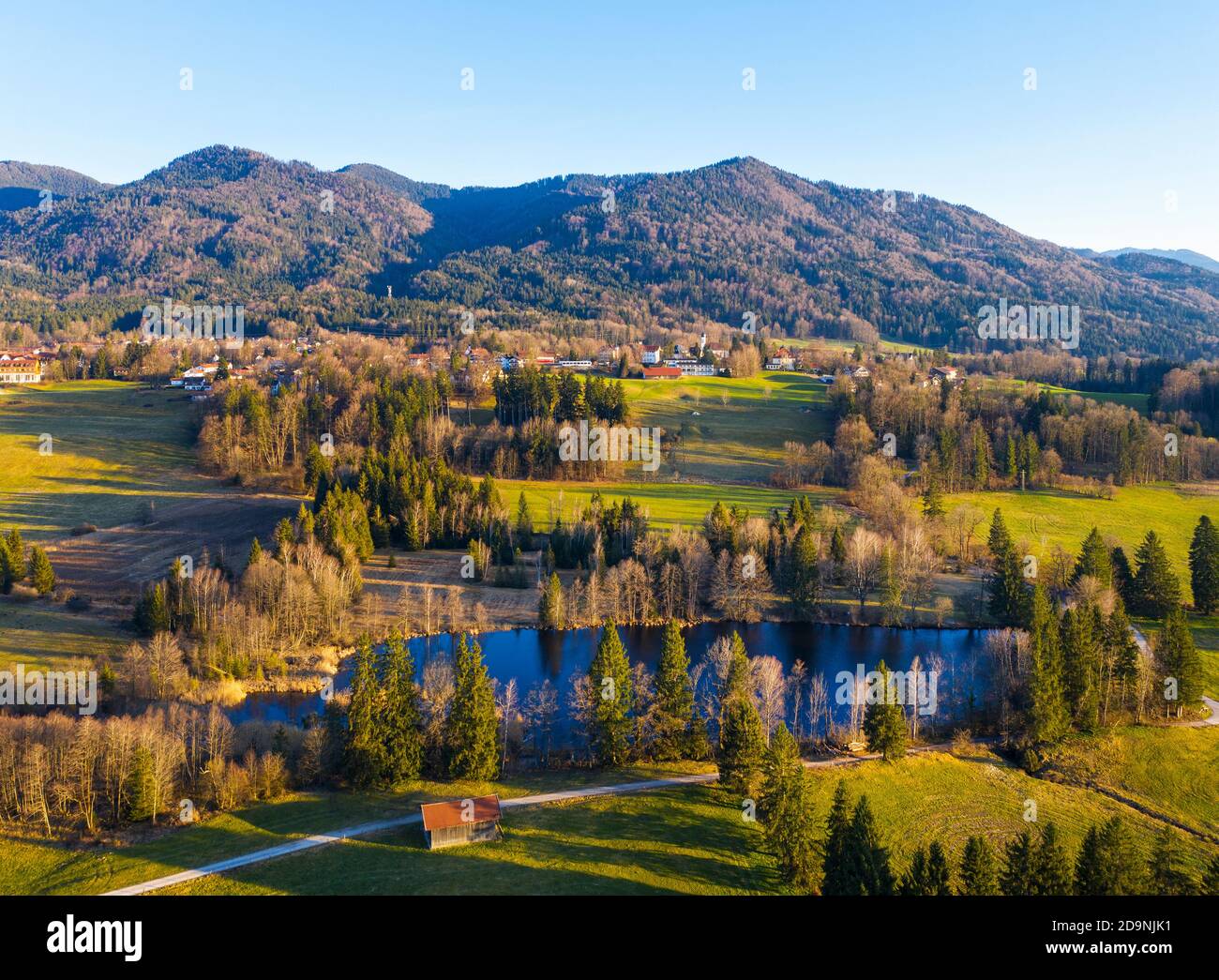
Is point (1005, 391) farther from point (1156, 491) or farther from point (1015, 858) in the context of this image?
point (1015, 858)

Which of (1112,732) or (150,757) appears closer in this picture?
(150,757)

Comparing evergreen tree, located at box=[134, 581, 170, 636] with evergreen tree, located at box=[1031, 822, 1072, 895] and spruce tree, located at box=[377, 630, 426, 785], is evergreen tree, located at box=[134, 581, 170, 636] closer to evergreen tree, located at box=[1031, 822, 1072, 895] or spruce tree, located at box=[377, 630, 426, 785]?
spruce tree, located at box=[377, 630, 426, 785]

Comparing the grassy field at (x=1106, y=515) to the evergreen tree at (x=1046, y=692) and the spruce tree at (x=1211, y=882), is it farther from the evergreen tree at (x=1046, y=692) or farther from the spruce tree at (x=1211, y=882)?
the spruce tree at (x=1211, y=882)

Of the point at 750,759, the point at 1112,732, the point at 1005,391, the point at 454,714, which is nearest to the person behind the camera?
the point at 750,759

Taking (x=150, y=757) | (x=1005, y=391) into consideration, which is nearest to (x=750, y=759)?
(x=150, y=757)

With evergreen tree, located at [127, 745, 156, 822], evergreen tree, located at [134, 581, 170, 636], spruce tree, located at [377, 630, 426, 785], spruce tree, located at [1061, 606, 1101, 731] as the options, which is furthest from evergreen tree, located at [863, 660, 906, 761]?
evergreen tree, located at [134, 581, 170, 636]

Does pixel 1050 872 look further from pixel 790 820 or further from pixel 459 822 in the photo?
pixel 459 822

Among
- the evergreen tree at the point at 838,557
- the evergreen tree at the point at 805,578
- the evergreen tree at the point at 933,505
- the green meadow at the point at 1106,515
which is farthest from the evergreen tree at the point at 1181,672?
the evergreen tree at the point at 933,505
